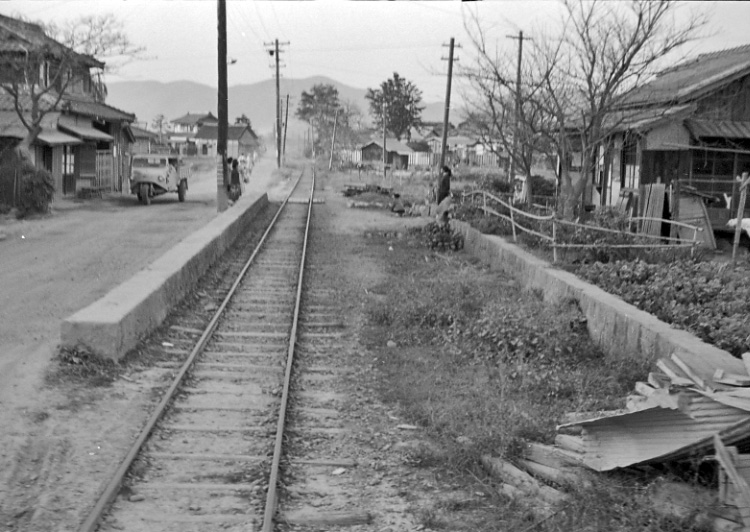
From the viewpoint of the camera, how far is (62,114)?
1331 inches

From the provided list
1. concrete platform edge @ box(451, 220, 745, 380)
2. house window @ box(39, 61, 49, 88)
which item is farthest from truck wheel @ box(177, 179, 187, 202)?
concrete platform edge @ box(451, 220, 745, 380)

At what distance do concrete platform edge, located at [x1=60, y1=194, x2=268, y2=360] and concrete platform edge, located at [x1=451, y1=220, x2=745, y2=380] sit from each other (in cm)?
536


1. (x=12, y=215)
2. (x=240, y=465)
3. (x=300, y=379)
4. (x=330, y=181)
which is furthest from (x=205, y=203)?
(x=240, y=465)

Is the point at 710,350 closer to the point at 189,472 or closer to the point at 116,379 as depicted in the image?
the point at 189,472

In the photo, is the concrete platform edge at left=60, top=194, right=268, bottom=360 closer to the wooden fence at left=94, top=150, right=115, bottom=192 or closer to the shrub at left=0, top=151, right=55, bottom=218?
the shrub at left=0, top=151, right=55, bottom=218

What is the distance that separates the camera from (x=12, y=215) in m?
25.2

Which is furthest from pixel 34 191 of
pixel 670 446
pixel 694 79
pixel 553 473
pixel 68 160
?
pixel 670 446

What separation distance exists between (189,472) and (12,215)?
2064cm

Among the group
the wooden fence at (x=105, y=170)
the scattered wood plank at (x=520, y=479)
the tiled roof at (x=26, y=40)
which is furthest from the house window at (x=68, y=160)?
the scattered wood plank at (x=520, y=479)

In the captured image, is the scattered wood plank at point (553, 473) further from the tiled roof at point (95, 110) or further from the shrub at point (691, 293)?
the tiled roof at point (95, 110)

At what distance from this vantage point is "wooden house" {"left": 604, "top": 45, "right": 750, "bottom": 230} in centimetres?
2119

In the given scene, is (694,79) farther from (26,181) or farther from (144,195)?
(144,195)

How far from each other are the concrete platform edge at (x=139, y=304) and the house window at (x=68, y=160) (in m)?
18.0

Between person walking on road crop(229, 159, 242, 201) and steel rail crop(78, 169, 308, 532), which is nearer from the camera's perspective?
steel rail crop(78, 169, 308, 532)
